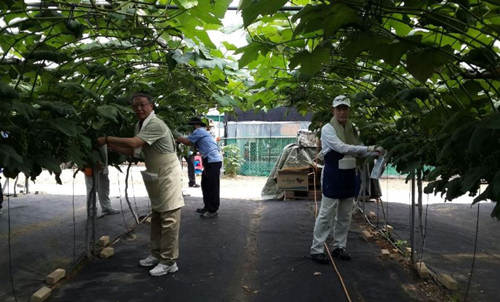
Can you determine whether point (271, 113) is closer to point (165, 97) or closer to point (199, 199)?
point (199, 199)

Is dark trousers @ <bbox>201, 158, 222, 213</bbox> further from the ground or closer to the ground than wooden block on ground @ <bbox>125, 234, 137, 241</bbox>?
further from the ground

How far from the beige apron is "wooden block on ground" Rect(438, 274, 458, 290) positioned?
2.48 metres

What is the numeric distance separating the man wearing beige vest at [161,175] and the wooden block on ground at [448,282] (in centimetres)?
242

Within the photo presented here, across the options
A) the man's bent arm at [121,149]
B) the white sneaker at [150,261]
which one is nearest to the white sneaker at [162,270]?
the white sneaker at [150,261]

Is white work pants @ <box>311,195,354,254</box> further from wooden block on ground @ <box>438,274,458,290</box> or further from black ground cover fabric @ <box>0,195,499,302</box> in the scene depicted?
wooden block on ground @ <box>438,274,458,290</box>

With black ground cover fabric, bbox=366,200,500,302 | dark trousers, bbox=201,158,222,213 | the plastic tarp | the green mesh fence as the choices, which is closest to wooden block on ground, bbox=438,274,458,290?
black ground cover fabric, bbox=366,200,500,302

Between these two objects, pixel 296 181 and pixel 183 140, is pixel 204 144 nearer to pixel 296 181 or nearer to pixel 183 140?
pixel 183 140

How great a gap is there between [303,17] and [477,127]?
2.34 ft

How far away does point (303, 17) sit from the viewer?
1301 millimetres

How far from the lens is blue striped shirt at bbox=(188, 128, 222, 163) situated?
671 cm

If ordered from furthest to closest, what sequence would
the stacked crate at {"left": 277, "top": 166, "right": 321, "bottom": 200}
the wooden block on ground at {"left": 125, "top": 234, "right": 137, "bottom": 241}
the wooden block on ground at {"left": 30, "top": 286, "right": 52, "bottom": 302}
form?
the stacked crate at {"left": 277, "top": 166, "right": 321, "bottom": 200}, the wooden block on ground at {"left": 125, "top": 234, "right": 137, "bottom": 241}, the wooden block on ground at {"left": 30, "top": 286, "right": 52, "bottom": 302}

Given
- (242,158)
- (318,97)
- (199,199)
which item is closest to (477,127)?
(318,97)

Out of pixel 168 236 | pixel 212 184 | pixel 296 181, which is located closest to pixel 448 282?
pixel 168 236

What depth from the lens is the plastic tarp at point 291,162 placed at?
979 cm
